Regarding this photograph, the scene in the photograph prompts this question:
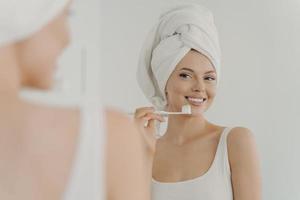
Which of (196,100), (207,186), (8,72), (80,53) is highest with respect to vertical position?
(80,53)

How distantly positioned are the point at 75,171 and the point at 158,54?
87cm

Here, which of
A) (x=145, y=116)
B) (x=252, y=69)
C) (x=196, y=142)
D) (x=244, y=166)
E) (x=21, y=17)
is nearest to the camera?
(x=21, y=17)

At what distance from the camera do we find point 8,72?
480 millimetres

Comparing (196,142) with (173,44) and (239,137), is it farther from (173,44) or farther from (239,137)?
(173,44)

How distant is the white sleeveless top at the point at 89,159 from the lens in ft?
1.65

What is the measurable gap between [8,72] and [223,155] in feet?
→ 2.91

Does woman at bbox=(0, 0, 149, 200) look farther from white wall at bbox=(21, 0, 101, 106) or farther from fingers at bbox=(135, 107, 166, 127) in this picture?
white wall at bbox=(21, 0, 101, 106)

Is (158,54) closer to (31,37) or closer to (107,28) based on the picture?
(107,28)

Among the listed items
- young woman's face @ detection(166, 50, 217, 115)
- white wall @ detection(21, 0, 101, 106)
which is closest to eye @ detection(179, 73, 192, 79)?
young woman's face @ detection(166, 50, 217, 115)

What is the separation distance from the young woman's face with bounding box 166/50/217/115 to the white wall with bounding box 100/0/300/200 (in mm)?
391

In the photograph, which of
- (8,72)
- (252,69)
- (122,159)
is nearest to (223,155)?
(252,69)

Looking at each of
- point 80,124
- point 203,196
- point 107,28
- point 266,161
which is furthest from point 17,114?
point 266,161

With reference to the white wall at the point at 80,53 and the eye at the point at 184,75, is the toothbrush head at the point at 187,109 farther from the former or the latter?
the white wall at the point at 80,53

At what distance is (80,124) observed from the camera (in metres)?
0.51
